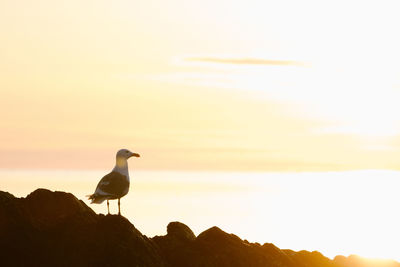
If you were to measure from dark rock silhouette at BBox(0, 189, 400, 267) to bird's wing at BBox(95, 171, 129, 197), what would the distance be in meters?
1.71

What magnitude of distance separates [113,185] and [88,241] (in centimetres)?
460

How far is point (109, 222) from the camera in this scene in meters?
50.8

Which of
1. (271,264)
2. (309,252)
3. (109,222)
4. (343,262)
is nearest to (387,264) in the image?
(343,262)

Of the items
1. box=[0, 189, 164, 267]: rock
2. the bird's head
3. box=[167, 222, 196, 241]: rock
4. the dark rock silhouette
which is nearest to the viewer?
box=[0, 189, 164, 267]: rock

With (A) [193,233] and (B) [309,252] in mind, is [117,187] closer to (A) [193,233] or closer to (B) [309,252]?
(A) [193,233]

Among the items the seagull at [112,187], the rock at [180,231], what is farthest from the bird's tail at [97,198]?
the rock at [180,231]

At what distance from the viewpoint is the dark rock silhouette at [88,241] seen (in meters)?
50.0

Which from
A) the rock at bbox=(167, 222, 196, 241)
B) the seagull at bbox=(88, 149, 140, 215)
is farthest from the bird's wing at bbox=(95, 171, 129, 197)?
the rock at bbox=(167, 222, 196, 241)

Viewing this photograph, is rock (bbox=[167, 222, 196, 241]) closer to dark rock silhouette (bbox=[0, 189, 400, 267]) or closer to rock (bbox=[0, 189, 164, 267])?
dark rock silhouette (bbox=[0, 189, 400, 267])

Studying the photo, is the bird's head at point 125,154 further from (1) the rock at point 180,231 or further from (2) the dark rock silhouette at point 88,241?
(2) the dark rock silhouette at point 88,241

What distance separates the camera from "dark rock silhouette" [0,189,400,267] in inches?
1967

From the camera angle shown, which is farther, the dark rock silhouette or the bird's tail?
the bird's tail

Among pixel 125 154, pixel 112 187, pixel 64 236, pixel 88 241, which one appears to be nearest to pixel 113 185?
pixel 112 187

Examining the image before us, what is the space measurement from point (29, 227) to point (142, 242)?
5.80 meters
